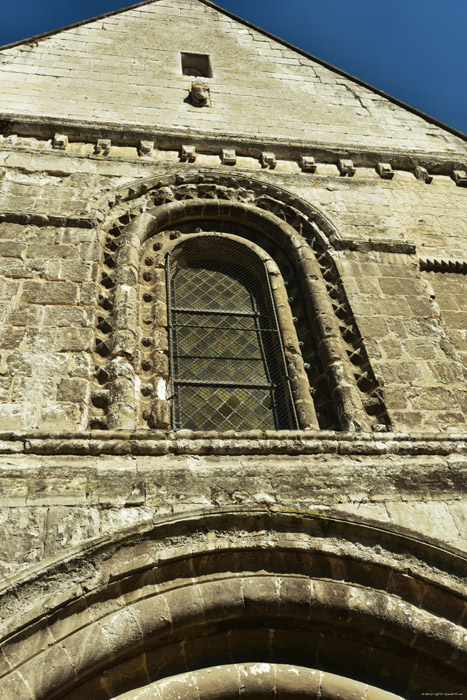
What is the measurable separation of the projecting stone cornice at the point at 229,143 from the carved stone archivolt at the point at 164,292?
0.61m

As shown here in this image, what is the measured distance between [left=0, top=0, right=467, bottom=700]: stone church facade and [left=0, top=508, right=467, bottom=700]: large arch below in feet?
0.04

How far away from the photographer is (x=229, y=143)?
6.93 meters

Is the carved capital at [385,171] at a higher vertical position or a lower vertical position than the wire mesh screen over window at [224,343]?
higher

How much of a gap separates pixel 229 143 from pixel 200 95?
3.55 feet

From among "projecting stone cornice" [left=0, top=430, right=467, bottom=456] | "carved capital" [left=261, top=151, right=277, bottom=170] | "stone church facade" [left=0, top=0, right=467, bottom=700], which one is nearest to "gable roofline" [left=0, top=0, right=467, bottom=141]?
"stone church facade" [left=0, top=0, right=467, bottom=700]

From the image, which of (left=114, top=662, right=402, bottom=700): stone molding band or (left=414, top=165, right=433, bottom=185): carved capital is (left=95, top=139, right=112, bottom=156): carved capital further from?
(left=114, top=662, right=402, bottom=700): stone molding band

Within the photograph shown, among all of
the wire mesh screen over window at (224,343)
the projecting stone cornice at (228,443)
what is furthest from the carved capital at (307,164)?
the projecting stone cornice at (228,443)

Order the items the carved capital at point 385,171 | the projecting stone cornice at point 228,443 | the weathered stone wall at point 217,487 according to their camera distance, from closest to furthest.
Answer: the weathered stone wall at point 217,487 → the projecting stone cornice at point 228,443 → the carved capital at point 385,171

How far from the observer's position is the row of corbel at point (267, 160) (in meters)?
6.54

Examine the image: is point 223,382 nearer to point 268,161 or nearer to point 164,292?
point 164,292

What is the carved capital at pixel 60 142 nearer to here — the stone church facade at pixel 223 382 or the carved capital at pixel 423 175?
the stone church facade at pixel 223 382

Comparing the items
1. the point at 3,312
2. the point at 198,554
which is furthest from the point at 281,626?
the point at 3,312

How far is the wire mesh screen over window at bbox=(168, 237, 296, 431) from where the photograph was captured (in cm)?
477

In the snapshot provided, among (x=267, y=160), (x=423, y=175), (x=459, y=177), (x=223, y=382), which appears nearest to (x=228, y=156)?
(x=267, y=160)
